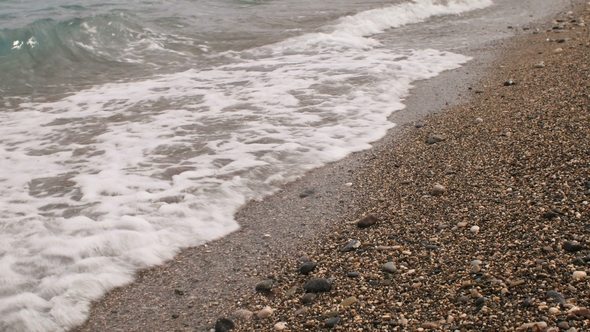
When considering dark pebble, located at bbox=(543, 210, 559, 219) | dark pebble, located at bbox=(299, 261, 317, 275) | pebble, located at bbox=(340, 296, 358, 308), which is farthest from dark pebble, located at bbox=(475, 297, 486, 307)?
dark pebble, located at bbox=(299, 261, 317, 275)

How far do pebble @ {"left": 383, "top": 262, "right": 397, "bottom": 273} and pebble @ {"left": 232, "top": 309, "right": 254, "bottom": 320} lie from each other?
77 centimetres

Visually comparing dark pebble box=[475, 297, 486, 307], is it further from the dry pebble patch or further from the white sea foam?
the white sea foam

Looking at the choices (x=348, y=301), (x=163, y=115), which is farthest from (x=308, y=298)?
(x=163, y=115)

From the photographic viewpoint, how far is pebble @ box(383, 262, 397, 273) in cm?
303

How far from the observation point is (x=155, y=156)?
17.6ft

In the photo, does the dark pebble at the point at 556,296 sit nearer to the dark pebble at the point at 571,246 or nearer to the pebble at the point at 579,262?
the pebble at the point at 579,262

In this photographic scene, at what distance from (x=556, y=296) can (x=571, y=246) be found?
18.1 inches

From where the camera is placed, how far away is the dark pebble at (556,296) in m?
2.39

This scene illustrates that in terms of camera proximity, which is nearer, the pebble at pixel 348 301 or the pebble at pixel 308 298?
the pebble at pixel 348 301

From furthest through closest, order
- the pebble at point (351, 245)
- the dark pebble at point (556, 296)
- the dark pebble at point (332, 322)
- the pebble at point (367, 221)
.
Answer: the pebble at point (367, 221), the pebble at point (351, 245), the dark pebble at point (332, 322), the dark pebble at point (556, 296)

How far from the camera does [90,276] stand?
3.40 meters

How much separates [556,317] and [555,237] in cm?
75

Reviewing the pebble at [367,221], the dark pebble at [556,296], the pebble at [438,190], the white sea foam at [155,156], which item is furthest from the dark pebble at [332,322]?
the pebble at [438,190]

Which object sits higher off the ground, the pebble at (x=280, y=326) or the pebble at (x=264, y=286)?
the pebble at (x=264, y=286)
